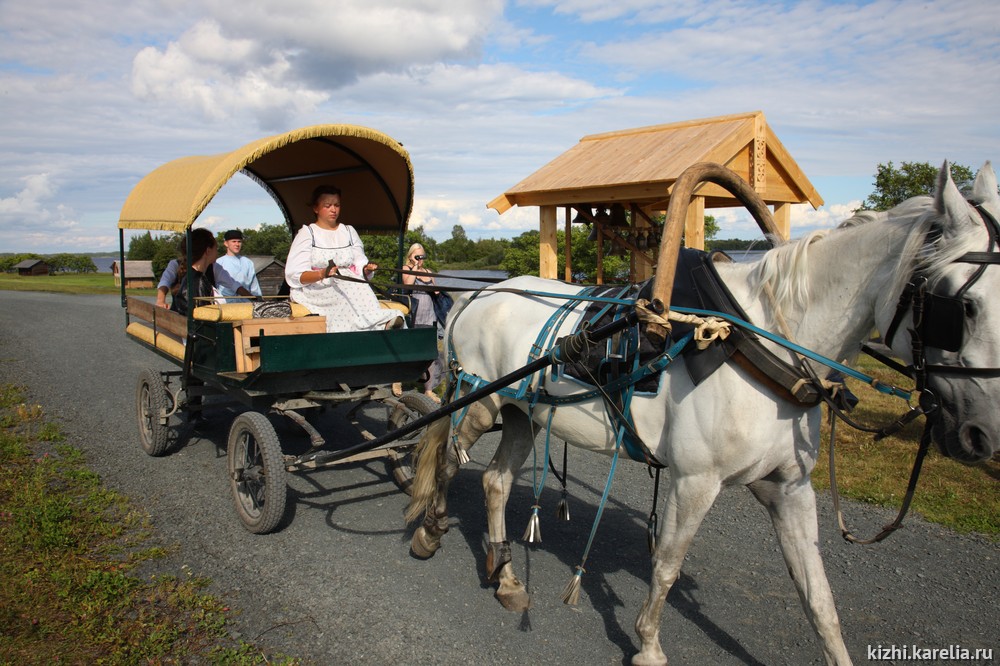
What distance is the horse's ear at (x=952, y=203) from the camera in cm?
236

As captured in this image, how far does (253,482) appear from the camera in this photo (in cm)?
532

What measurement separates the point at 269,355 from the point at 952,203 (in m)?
4.04

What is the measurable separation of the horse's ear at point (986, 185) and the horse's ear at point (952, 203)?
15 centimetres

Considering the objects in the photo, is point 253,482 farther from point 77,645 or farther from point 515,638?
point 515,638

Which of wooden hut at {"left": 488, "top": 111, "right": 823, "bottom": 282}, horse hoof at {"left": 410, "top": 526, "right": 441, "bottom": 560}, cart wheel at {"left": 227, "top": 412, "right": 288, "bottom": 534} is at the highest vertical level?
wooden hut at {"left": 488, "top": 111, "right": 823, "bottom": 282}

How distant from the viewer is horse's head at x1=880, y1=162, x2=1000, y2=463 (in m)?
2.34

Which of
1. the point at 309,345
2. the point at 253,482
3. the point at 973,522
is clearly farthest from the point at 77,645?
the point at 973,522

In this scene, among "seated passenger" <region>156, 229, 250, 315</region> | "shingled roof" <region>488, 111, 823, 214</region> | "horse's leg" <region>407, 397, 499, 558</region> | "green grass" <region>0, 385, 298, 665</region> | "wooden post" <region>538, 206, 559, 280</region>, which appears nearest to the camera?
"green grass" <region>0, 385, 298, 665</region>

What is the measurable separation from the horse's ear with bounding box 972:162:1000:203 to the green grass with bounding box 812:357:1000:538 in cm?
310

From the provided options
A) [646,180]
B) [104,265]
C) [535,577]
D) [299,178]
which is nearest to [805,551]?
[535,577]

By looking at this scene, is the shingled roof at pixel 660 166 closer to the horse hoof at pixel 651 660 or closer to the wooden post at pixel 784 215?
the wooden post at pixel 784 215

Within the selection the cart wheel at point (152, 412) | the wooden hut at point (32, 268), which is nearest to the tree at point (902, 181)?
the cart wheel at point (152, 412)

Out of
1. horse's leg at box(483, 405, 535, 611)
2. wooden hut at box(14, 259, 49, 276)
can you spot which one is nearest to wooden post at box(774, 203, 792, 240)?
horse's leg at box(483, 405, 535, 611)

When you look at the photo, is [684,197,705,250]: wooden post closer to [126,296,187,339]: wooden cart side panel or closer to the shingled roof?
the shingled roof
